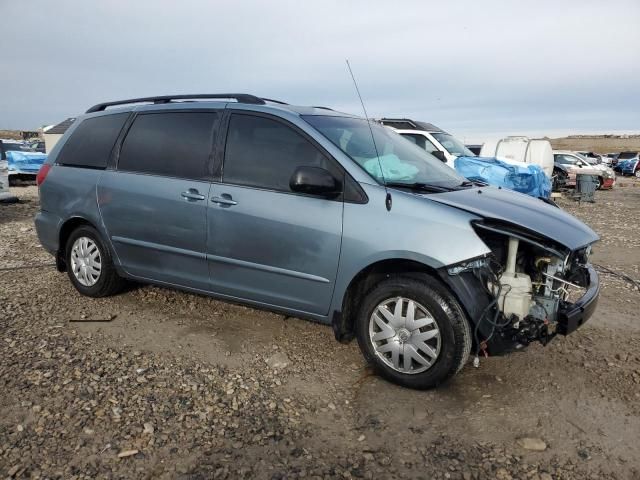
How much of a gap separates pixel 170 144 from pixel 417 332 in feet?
8.11

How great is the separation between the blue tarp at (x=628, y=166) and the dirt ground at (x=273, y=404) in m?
31.7

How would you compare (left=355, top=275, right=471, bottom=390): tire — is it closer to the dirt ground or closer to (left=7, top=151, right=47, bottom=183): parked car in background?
the dirt ground

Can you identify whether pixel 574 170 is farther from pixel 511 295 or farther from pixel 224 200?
pixel 224 200

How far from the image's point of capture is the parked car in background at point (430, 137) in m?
11.2

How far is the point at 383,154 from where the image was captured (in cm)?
387

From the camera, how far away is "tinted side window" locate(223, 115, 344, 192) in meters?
3.52

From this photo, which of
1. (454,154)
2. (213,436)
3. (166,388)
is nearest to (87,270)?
(166,388)

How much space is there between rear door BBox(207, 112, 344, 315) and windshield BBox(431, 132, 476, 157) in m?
8.28

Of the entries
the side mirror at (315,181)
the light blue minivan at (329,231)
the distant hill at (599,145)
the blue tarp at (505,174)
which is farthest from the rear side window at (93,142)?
the distant hill at (599,145)

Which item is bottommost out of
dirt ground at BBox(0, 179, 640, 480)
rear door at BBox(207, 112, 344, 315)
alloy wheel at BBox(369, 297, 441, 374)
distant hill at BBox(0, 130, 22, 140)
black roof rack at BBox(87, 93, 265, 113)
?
dirt ground at BBox(0, 179, 640, 480)

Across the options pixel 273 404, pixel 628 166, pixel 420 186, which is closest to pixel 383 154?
pixel 420 186

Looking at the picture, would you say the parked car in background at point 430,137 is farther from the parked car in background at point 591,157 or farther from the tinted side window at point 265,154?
the parked car in background at point 591,157

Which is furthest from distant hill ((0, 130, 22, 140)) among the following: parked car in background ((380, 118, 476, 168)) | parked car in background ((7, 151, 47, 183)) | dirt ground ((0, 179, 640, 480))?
dirt ground ((0, 179, 640, 480))

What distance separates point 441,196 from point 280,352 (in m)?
1.63
